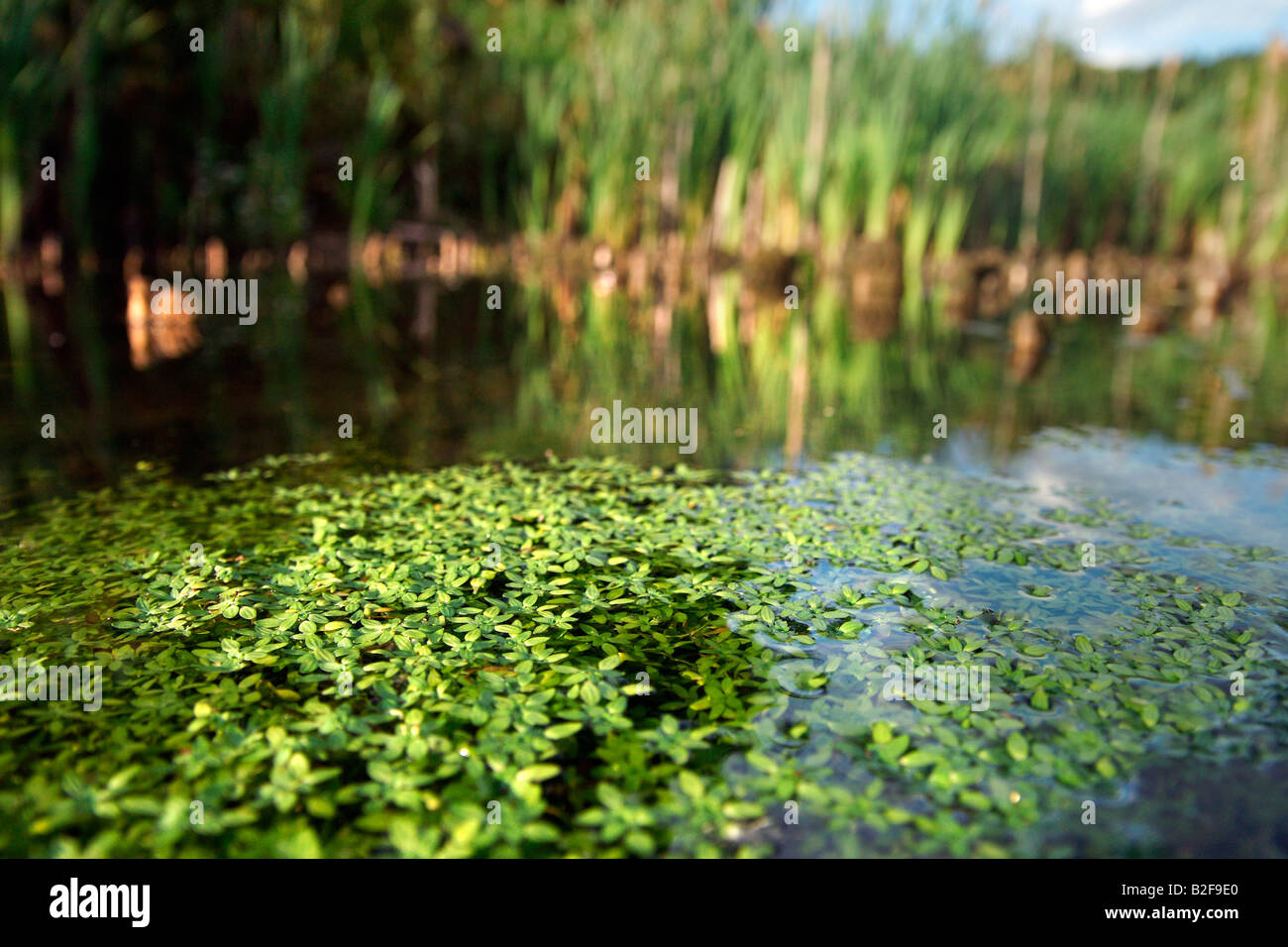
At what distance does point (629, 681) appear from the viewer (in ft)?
9.20

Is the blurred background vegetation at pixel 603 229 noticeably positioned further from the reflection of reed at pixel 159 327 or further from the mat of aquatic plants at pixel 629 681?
the mat of aquatic plants at pixel 629 681

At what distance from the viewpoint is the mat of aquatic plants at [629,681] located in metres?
2.16

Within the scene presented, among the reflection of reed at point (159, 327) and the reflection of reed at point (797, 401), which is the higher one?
the reflection of reed at point (159, 327)

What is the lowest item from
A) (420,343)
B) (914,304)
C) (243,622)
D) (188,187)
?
(243,622)

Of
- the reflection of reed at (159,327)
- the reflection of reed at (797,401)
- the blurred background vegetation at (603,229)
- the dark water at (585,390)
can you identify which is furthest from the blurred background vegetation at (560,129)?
the reflection of reed at (797,401)

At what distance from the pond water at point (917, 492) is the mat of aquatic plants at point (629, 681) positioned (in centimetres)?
2

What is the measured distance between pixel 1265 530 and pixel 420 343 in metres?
7.56

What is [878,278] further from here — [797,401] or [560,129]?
[797,401]

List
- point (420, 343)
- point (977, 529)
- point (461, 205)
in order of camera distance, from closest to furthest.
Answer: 1. point (977, 529)
2. point (420, 343)
3. point (461, 205)

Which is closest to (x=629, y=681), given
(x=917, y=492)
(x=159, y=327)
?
(x=917, y=492)

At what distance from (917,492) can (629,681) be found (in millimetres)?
2482

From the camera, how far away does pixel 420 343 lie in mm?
9562
